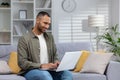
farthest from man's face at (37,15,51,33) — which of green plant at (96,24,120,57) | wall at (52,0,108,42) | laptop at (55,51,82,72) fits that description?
wall at (52,0,108,42)

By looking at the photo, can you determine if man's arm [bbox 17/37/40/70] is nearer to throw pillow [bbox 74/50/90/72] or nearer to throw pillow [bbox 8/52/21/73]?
throw pillow [bbox 8/52/21/73]

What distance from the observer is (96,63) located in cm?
396

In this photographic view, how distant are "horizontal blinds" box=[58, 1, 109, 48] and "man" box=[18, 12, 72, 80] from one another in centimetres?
273

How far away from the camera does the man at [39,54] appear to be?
304cm

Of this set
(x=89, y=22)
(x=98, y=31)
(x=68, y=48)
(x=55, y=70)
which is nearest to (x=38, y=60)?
(x=55, y=70)

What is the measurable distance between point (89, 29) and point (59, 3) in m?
0.85

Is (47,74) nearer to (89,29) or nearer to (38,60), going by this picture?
(38,60)

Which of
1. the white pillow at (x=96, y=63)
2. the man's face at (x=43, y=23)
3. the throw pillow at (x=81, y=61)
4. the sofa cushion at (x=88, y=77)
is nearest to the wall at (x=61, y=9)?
the throw pillow at (x=81, y=61)

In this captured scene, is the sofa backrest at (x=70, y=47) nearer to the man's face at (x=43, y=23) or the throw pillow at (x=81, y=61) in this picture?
the throw pillow at (x=81, y=61)

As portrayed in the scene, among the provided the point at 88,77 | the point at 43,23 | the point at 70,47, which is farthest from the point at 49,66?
the point at 70,47

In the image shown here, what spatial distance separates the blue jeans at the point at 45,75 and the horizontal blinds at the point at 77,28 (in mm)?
2918

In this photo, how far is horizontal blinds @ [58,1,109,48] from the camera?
20.0 ft

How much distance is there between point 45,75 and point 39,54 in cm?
37

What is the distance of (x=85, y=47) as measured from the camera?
4371 mm
